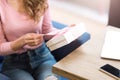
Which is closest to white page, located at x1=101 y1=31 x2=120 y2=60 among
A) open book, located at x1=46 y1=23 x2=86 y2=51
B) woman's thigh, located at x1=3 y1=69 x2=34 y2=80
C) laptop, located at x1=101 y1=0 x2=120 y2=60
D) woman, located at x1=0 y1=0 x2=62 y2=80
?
laptop, located at x1=101 y1=0 x2=120 y2=60

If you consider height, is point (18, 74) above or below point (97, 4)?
below

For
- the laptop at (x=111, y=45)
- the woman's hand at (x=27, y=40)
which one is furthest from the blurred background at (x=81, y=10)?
the woman's hand at (x=27, y=40)

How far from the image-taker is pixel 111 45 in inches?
44.6

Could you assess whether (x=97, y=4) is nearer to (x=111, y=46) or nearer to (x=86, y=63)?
(x=111, y=46)

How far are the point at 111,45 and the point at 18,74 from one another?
45 centimetres

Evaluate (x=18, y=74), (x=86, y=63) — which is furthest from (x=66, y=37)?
(x=18, y=74)

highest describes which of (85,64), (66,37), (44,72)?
(66,37)

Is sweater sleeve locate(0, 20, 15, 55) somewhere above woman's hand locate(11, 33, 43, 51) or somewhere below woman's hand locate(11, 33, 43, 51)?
below

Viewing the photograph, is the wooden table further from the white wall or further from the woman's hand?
the white wall

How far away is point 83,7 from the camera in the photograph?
176cm

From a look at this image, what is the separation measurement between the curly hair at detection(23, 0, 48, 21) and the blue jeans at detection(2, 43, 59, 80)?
16 centimetres

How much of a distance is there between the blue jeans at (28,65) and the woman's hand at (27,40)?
0.10 metres

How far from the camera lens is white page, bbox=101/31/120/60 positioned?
107 centimetres

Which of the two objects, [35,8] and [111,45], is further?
[35,8]
